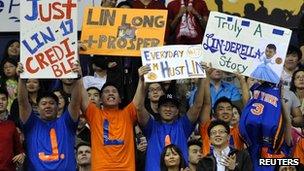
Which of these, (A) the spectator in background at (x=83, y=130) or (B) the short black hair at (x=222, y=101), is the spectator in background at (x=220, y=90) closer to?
(B) the short black hair at (x=222, y=101)

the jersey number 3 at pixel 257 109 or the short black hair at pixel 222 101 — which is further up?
the short black hair at pixel 222 101

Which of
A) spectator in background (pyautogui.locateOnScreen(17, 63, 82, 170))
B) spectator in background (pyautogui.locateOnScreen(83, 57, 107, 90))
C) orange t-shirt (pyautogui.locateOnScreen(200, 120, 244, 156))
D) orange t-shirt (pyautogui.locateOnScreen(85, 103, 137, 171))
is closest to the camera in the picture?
spectator in background (pyautogui.locateOnScreen(17, 63, 82, 170))

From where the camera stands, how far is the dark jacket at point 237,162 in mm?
10133

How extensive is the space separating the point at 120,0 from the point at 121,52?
2.65 m

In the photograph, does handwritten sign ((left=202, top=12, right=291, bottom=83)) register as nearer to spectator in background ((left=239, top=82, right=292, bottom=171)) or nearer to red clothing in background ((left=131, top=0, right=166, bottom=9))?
spectator in background ((left=239, top=82, right=292, bottom=171))

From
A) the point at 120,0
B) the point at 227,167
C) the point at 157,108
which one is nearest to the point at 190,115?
the point at 157,108

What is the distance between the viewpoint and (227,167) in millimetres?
10219

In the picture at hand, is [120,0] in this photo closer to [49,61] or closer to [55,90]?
[55,90]

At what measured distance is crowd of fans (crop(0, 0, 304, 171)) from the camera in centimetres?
1070

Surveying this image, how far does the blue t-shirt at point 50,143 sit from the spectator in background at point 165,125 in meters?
0.80

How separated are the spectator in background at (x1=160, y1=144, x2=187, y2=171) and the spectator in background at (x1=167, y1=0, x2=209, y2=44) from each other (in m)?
2.78

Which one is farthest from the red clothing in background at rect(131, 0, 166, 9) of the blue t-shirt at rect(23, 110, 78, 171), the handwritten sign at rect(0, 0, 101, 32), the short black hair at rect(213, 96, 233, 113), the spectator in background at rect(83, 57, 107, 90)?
the blue t-shirt at rect(23, 110, 78, 171)

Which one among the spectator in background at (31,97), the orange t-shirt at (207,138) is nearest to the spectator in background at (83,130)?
the spectator in background at (31,97)

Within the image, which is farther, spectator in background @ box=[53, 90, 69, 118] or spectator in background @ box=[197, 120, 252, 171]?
spectator in background @ box=[53, 90, 69, 118]
